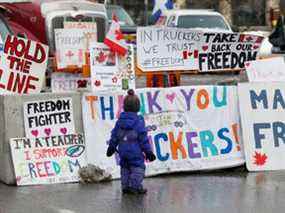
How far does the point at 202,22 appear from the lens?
2461 centimetres

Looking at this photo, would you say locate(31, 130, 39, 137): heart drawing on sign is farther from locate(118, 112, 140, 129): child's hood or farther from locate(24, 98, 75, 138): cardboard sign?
locate(118, 112, 140, 129): child's hood

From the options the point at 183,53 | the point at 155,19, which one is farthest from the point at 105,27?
the point at 183,53

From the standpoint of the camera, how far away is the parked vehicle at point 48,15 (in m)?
18.5

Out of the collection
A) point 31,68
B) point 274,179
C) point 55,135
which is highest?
point 31,68

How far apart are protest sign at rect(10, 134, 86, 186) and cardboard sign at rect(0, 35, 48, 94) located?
0.71m

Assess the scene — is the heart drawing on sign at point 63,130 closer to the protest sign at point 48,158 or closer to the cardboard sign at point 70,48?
the protest sign at point 48,158

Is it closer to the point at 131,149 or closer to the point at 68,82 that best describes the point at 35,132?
the point at 68,82

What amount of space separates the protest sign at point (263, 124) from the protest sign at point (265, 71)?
0.36 ft

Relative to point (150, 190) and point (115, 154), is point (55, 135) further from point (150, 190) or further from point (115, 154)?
point (150, 190)

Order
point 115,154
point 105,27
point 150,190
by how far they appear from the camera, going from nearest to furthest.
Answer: point 150,190
point 115,154
point 105,27

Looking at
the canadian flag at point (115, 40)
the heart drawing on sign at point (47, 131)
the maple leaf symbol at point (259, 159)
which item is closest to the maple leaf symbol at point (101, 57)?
the canadian flag at point (115, 40)

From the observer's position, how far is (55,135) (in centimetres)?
974

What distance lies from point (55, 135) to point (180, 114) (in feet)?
5.11

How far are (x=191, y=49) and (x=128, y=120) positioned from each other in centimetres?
224
